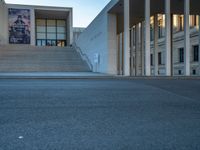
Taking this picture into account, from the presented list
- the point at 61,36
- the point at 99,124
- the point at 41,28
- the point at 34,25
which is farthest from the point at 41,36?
the point at 99,124

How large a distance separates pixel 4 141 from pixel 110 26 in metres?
16.2

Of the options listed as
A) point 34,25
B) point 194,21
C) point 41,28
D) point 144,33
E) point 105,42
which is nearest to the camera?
point 144,33

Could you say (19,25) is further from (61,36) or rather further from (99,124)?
(99,124)

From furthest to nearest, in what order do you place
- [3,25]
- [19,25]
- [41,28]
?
[41,28] < [19,25] < [3,25]

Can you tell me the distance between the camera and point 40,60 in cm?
2650

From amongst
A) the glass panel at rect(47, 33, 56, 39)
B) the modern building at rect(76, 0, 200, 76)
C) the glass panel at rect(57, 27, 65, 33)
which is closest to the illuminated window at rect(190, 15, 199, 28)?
the modern building at rect(76, 0, 200, 76)

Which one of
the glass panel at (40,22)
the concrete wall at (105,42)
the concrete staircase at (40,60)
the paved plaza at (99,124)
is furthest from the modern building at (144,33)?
the glass panel at (40,22)

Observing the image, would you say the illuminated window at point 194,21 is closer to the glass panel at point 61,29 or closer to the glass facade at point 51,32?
the glass facade at point 51,32

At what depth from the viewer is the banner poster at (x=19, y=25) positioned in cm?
4294

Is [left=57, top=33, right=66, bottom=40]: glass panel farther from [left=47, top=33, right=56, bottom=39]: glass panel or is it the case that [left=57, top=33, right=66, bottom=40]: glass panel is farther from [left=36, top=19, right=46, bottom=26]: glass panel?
[left=36, top=19, right=46, bottom=26]: glass panel

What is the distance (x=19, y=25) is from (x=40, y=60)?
63.1 feet

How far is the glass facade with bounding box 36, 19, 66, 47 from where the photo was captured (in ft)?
161

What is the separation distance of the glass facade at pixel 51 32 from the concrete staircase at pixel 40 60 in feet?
57.3

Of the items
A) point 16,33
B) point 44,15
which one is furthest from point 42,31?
point 16,33
